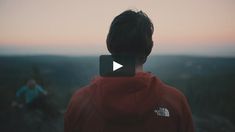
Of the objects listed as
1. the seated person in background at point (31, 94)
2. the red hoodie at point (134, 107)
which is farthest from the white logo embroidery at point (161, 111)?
the seated person in background at point (31, 94)

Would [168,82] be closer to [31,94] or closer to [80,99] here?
[31,94]

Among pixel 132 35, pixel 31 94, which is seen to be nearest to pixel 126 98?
pixel 132 35

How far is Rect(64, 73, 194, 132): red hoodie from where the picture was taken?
81 cm

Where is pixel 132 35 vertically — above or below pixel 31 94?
above

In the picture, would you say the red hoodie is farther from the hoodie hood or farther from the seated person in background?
the seated person in background

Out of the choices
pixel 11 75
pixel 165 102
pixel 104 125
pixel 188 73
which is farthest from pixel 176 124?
pixel 11 75

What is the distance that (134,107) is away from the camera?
81 cm

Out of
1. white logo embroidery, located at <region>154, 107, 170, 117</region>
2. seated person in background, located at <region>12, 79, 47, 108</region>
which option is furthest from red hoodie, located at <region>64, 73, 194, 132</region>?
seated person in background, located at <region>12, 79, 47, 108</region>

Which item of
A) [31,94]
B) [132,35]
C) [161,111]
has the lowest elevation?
[31,94]
